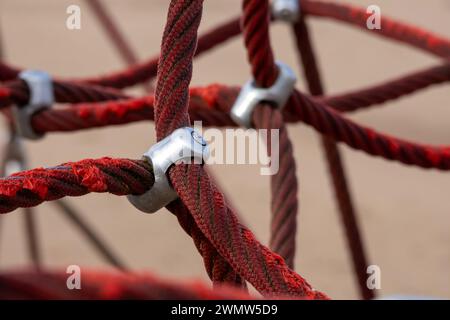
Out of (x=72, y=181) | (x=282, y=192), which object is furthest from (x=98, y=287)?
(x=282, y=192)

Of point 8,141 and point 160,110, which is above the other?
point 8,141

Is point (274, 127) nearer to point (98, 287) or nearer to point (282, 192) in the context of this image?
point (282, 192)

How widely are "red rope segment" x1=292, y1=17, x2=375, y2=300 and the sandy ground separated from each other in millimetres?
485

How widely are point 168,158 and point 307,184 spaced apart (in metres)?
1.27

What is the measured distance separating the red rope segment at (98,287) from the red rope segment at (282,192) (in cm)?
21

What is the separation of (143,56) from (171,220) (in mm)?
847

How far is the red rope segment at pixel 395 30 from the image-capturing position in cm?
70

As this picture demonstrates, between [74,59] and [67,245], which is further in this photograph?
[74,59]

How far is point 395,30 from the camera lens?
28.3 inches

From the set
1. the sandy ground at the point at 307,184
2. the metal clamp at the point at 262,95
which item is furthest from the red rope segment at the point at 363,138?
the sandy ground at the point at 307,184
